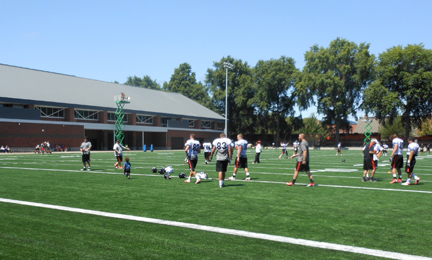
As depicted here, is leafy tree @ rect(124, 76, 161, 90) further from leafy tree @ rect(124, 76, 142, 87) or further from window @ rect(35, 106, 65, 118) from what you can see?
window @ rect(35, 106, 65, 118)

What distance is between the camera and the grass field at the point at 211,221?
524 cm

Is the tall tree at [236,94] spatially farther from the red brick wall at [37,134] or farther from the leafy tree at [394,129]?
the red brick wall at [37,134]

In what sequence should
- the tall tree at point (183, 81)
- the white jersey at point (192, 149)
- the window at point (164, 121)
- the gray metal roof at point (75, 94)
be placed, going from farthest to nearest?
the tall tree at point (183, 81), the window at point (164, 121), the gray metal roof at point (75, 94), the white jersey at point (192, 149)

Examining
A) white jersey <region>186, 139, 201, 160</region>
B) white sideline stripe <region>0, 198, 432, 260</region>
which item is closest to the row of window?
white jersey <region>186, 139, 201, 160</region>

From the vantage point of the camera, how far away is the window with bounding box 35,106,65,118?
49.3 m

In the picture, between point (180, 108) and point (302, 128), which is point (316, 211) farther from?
point (302, 128)

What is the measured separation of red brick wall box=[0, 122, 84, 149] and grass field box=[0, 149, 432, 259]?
36.6 meters

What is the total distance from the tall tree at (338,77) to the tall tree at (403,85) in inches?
124

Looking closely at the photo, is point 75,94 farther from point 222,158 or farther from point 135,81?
point 135,81

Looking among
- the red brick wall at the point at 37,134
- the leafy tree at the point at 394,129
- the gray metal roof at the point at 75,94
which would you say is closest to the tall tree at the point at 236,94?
the gray metal roof at the point at 75,94

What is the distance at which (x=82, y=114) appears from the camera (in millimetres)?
54031

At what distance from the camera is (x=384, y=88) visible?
6234 cm

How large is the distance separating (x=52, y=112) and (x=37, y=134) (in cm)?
446

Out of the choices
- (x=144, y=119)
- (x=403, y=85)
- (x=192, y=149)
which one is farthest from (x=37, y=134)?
(x=403, y=85)
